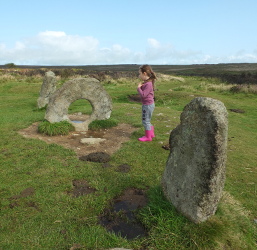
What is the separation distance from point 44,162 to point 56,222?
2.95 metres

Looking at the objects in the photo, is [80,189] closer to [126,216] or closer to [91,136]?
[126,216]

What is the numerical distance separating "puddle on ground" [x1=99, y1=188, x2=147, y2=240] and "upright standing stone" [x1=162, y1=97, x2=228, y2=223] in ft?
2.61

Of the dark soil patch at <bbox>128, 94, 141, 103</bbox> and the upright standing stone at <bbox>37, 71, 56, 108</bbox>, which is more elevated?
the upright standing stone at <bbox>37, 71, 56, 108</bbox>

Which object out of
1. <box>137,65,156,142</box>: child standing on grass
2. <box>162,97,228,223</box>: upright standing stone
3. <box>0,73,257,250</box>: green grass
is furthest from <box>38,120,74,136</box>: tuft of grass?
<box>162,97,228,223</box>: upright standing stone

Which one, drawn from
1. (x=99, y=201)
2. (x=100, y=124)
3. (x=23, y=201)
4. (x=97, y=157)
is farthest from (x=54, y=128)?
(x=99, y=201)

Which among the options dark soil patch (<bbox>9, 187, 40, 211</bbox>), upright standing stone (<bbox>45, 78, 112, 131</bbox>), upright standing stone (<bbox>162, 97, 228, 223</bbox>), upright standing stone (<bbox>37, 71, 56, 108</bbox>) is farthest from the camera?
upright standing stone (<bbox>37, 71, 56, 108</bbox>)

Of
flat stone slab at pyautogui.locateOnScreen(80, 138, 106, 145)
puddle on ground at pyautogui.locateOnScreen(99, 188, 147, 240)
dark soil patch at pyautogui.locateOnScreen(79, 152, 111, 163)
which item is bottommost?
puddle on ground at pyautogui.locateOnScreen(99, 188, 147, 240)

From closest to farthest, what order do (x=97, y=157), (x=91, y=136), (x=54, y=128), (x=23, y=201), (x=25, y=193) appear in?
(x=23, y=201), (x=25, y=193), (x=97, y=157), (x=54, y=128), (x=91, y=136)

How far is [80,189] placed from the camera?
19.0 feet

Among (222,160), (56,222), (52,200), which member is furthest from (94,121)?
(222,160)

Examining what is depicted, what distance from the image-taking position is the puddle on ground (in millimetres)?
4463

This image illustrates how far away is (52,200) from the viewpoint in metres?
5.27

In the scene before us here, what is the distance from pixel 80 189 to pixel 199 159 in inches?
116

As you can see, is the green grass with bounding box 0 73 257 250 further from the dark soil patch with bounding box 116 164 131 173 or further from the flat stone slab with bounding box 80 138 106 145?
the flat stone slab with bounding box 80 138 106 145
